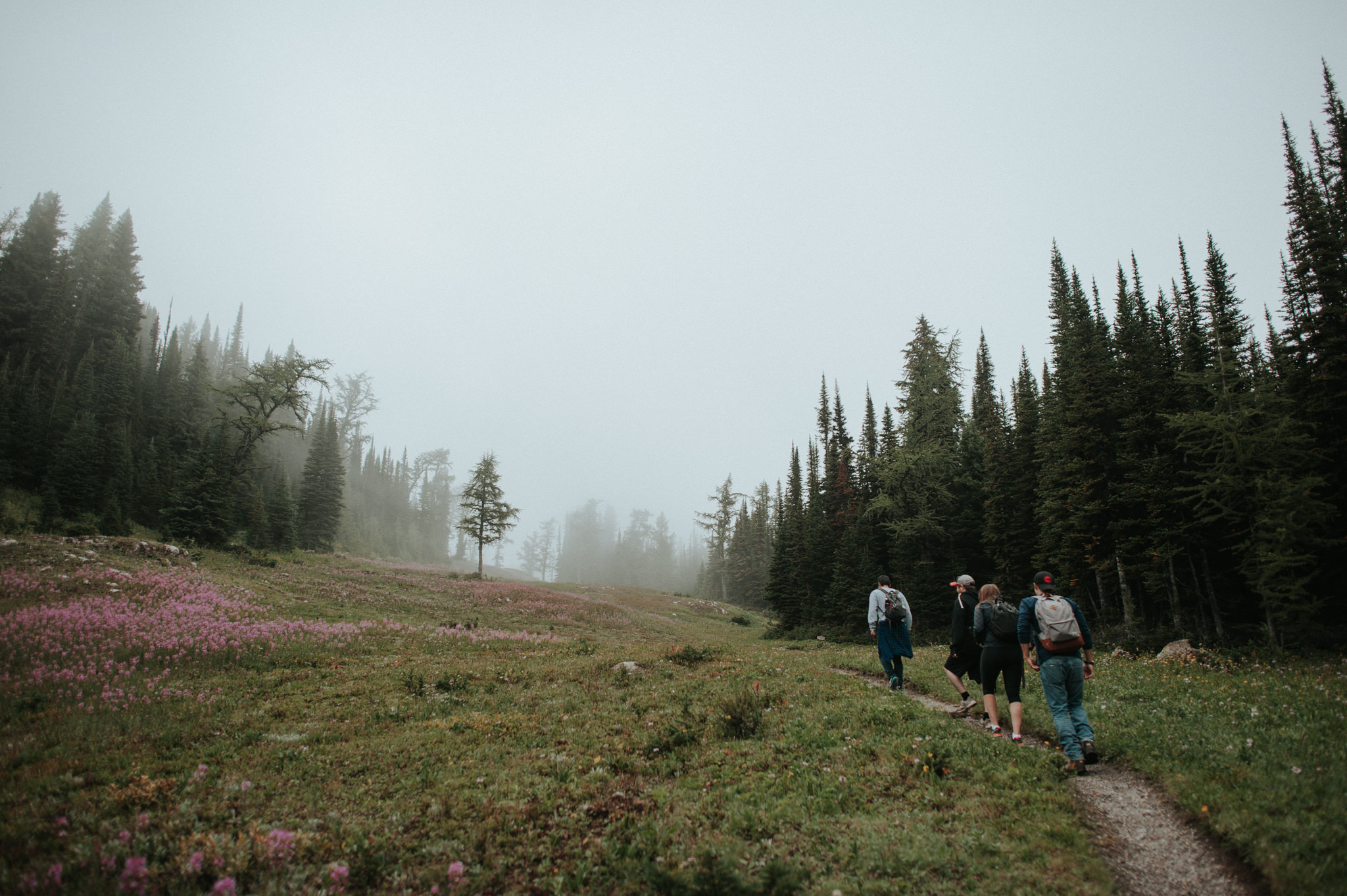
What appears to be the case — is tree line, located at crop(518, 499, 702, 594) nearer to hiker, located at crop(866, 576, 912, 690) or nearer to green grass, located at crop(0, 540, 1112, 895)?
hiker, located at crop(866, 576, 912, 690)

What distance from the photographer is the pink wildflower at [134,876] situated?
4.40m

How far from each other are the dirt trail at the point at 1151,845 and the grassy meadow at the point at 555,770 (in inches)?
10.8

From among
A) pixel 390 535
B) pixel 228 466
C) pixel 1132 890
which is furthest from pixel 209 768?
pixel 390 535

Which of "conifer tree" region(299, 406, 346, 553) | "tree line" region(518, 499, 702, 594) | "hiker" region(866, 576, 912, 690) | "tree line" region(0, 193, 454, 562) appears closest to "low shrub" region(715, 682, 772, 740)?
"hiker" region(866, 576, 912, 690)

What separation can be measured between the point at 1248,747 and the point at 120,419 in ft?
240

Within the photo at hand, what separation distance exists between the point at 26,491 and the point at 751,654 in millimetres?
53162

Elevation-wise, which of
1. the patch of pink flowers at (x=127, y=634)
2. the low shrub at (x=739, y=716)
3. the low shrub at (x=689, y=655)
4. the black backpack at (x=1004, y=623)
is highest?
the black backpack at (x=1004, y=623)

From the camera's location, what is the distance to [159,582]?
18188 millimetres

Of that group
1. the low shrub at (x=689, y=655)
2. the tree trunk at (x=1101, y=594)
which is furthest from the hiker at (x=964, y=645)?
the tree trunk at (x=1101, y=594)

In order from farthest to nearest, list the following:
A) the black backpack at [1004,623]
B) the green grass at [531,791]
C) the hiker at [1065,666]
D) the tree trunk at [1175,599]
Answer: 1. the tree trunk at [1175,599]
2. the black backpack at [1004,623]
3. the hiker at [1065,666]
4. the green grass at [531,791]

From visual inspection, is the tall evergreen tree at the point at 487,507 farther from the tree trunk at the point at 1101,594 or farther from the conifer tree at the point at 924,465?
the tree trunk at the point at 1101,594

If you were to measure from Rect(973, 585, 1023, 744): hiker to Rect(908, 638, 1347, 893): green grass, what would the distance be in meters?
1.13

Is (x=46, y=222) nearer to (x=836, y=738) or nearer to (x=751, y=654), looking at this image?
(x=751, y=654)

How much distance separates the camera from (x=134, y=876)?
4578mm
